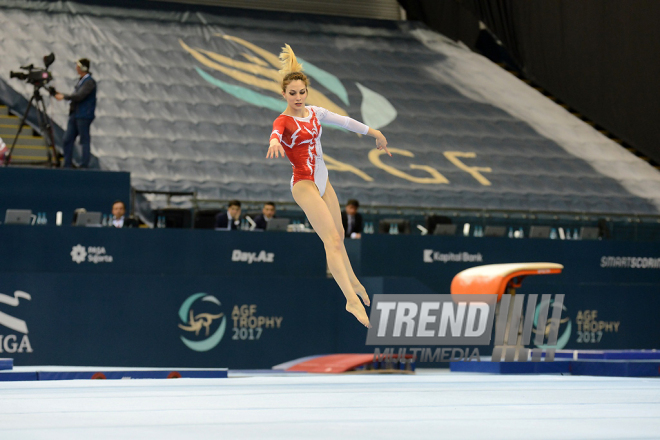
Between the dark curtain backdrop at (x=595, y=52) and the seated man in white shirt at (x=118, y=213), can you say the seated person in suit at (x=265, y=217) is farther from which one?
the dark curtain backdrop at (x=595, y=52)

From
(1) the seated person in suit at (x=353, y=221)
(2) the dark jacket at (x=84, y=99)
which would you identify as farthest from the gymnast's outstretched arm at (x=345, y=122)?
(2) the dark jacket at (x=84, y=99)

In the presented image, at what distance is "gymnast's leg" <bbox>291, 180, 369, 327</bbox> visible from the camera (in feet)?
15.3

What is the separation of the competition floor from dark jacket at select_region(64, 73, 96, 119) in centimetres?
586

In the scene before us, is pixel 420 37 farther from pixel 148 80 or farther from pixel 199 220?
pixel 199 220

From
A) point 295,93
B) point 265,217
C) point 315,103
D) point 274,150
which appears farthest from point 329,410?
point 315,103

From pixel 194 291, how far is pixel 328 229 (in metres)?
5.21

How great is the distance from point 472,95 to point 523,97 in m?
1.33

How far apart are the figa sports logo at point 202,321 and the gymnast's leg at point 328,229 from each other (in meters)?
5.11

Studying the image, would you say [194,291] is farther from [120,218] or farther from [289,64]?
[289,64]

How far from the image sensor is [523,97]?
19.9 meters

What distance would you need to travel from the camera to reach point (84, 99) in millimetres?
10867

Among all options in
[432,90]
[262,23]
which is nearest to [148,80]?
[262,23]

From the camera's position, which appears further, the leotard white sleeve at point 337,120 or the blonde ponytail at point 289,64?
the leotard white sleeve at point 337,120

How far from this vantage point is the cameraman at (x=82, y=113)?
424 inches
